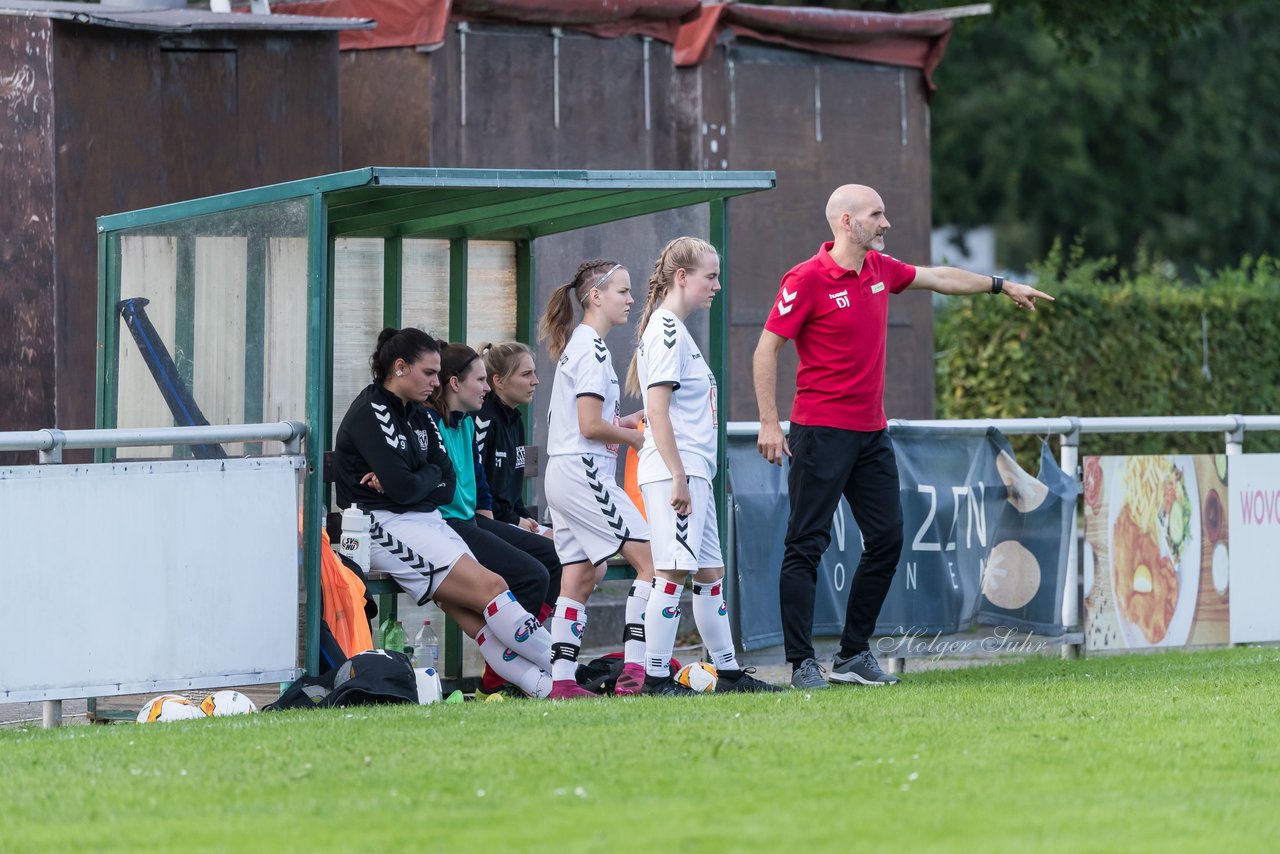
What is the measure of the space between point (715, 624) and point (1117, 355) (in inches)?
376

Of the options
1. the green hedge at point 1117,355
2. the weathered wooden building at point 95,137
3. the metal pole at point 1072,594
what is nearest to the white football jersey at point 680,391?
the metal pole at point 1072,594

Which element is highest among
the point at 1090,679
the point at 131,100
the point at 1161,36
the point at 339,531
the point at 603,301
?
the point at 1161,36

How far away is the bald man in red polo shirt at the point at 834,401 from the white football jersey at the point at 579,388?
2.07 ft

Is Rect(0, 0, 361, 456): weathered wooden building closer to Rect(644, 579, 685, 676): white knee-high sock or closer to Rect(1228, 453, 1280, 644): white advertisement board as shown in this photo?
Rect(644, 579, 685, 676): white knee-high sock

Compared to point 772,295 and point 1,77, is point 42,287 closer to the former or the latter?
point 1,77

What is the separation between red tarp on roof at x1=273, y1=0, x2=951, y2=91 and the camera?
42.2 ft

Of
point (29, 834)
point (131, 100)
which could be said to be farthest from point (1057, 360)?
point (29, 834)

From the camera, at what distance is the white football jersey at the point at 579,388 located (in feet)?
28.3

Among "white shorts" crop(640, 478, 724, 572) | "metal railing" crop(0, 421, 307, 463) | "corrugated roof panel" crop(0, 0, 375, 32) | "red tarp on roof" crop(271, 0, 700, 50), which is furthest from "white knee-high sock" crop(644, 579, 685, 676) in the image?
"red tarp on roof" crop(271, 0, 700, 50)

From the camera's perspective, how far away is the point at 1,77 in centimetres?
1131

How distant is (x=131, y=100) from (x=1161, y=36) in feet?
36.9

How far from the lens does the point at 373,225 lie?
33.7 ft

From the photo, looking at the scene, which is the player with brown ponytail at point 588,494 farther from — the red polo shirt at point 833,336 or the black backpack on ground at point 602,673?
the red polo shirt at point 833,336

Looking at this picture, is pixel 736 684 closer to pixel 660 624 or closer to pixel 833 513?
pixel 660 624
